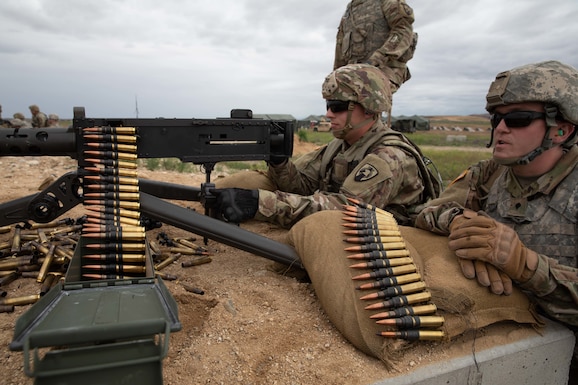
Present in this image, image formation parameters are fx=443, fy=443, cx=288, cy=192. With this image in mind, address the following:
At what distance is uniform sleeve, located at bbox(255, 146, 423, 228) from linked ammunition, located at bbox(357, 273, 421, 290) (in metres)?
Answer: 1.01

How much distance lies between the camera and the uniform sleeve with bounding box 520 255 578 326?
2.65 m

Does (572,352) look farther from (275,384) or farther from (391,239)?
(275,384)

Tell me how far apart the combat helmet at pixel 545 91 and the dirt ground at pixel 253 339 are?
139cm

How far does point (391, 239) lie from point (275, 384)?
1.41m

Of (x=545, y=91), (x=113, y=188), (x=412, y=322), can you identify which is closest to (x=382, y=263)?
(x=412, y=322)

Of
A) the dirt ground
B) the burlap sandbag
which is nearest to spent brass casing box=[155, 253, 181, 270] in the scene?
the dirt ground

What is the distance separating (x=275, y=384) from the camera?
230cm

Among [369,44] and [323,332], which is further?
[369,44]

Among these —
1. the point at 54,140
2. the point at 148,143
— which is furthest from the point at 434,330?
the point at 54,140

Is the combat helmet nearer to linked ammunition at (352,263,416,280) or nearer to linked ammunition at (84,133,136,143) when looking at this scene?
linked ammunition at (352,263,416,280)

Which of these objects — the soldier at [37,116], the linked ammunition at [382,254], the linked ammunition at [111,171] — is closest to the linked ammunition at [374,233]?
the linked ammunition at [382,254]

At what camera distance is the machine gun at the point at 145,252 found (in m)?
1.54

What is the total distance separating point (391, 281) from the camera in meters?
2.84

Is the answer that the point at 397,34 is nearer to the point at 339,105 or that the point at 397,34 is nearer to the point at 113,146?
the point at 339,105
